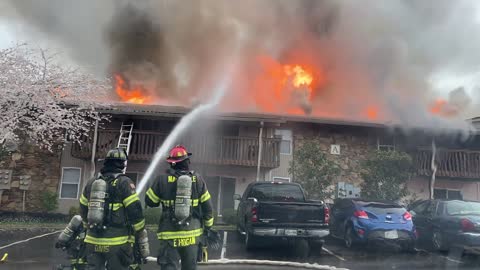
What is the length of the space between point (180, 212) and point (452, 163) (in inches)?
593

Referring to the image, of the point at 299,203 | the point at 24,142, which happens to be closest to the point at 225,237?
the point at 299,203

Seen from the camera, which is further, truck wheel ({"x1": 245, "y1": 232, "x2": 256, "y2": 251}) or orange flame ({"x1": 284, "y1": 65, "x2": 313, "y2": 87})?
orange flame ({"x1": 284, "y1": 65, "x2": 313, "y2": 87})

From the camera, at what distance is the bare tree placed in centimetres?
995

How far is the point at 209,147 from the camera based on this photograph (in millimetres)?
14664

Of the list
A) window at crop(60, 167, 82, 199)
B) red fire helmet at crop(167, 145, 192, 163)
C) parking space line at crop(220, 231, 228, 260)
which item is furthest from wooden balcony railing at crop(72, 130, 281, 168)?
red fire helmet at crop(167, 145, 192, 163)

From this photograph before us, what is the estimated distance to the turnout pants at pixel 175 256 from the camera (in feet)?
13.8

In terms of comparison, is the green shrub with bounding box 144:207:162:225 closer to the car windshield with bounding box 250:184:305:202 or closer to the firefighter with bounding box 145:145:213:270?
the car windshield with bounding box 250:184:305:202

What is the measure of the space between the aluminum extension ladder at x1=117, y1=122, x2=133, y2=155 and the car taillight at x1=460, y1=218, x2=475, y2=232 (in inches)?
414

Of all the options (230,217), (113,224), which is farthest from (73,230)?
(230,217)

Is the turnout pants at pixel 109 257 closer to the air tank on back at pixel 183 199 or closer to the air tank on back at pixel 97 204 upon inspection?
the air tank on back at pixel 97 204

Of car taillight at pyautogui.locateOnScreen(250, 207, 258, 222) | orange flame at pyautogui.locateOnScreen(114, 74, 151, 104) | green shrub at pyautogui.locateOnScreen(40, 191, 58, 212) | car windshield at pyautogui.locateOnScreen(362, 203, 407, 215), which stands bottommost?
green shrub at pyautogui.locateOnScreen(40, 191, 58, 212)

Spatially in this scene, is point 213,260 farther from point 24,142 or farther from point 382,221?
point 24,142

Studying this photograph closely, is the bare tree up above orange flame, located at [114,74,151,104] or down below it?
below

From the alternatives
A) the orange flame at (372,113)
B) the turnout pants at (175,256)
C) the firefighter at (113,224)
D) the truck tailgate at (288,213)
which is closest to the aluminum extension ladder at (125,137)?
the truck tailgate at (288,213)
